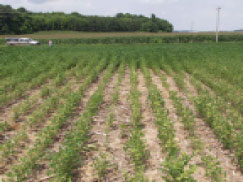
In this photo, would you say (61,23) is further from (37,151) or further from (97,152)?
(37,151)

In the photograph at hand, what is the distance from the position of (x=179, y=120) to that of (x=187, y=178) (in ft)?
10.2

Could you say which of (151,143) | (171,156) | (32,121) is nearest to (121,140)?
(151,143)

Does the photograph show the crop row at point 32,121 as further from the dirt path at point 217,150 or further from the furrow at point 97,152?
the dirt path at point 217,150

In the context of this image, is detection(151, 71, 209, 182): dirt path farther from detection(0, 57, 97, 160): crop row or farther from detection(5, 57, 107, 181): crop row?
detection(0, 57, 97, 160): crop row

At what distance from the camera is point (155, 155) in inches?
181

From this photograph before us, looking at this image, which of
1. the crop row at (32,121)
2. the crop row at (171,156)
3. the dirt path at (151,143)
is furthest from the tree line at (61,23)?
the crop row at (171,156)

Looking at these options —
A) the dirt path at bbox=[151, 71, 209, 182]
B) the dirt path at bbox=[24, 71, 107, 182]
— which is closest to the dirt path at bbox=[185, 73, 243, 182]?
the dirt path at bbox=[151, 71, 209, 182]

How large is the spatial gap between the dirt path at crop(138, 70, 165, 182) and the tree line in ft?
227

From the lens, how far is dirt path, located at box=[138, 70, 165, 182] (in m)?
4.07

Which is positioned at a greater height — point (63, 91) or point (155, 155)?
point (63, 91)

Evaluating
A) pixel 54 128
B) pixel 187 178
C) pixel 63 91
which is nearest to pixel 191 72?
pixel 63 91

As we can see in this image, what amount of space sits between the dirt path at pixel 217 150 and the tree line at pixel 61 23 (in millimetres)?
70796

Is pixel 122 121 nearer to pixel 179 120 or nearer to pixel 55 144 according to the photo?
pixel 179 120

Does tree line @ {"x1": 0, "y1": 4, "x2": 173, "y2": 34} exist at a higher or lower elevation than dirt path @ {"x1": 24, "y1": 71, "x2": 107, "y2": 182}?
higher
